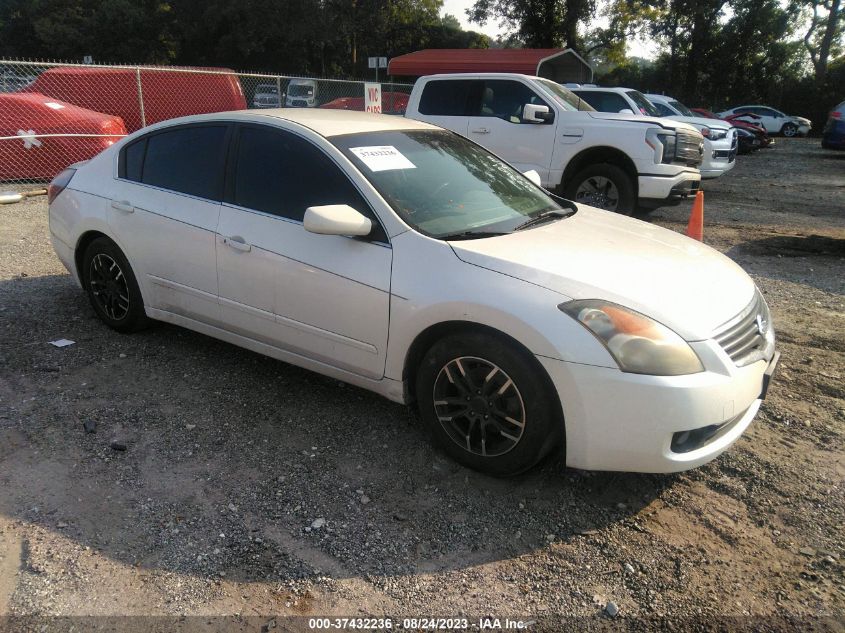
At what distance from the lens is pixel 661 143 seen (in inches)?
322

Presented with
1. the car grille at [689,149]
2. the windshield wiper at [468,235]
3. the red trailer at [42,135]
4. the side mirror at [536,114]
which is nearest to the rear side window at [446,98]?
the side mirror at [536,114]

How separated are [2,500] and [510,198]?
2.99 meters

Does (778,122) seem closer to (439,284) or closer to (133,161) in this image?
(133,161)

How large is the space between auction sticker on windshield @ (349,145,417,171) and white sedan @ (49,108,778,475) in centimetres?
1

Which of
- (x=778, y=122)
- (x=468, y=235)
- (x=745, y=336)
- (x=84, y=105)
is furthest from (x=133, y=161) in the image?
(x=778, y=122)

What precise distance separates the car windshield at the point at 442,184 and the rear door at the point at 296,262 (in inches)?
7.3

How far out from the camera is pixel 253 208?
147 inches

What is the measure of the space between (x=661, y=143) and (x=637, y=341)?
20.6 ft

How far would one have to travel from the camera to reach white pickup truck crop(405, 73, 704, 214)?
27.1 ft

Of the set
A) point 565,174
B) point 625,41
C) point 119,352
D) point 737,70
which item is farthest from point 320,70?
point 119,352

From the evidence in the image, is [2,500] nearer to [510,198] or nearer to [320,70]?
[510,198]

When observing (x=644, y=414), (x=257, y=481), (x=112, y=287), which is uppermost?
(x=644, y=414)

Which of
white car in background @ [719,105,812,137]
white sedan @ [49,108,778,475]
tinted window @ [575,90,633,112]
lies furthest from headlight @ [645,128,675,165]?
white car in background @ [719,105,812,137]

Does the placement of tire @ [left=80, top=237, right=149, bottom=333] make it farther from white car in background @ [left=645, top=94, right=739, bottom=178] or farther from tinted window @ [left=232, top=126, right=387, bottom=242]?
white car in background @ [left=645, top=94, right=739, bottom=178]
